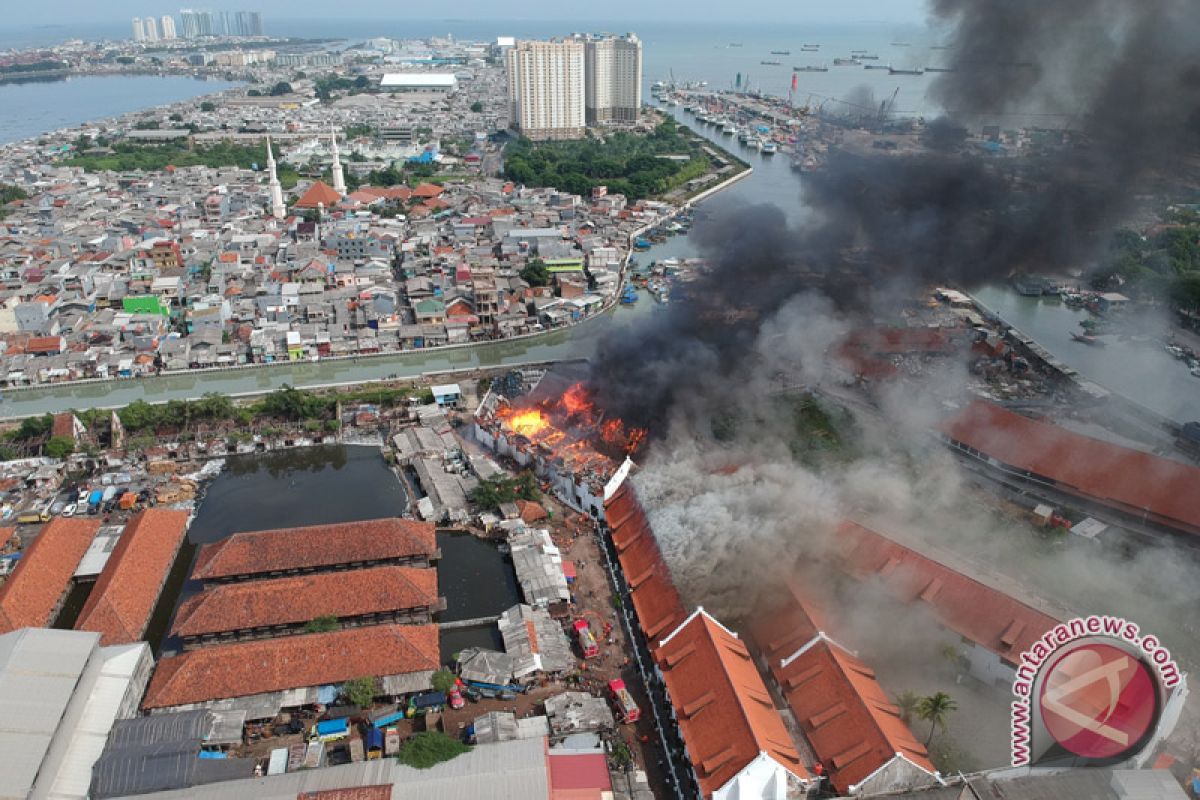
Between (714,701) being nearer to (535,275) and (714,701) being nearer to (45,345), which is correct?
(535,275)

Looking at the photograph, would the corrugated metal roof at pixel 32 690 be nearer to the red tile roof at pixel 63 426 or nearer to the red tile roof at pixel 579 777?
the red tile roof at pixel 579 777

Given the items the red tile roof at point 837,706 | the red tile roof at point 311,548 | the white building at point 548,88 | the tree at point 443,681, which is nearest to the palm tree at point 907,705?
the red tile roof at point 837,706

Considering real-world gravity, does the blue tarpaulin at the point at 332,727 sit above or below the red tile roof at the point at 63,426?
below

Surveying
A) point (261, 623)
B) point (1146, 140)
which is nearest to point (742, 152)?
point (1146, 140)

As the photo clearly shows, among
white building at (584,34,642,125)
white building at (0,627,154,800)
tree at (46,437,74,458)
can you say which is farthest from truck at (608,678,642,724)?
white building at (584,34,642,125)

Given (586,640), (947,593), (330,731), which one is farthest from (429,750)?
(947,593)

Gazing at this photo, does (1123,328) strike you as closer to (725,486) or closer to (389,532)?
(725,486)

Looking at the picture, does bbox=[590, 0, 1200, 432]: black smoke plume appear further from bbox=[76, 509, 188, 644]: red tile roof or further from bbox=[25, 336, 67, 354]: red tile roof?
bbox=[25, 336, 67, 354]: red tile roof
